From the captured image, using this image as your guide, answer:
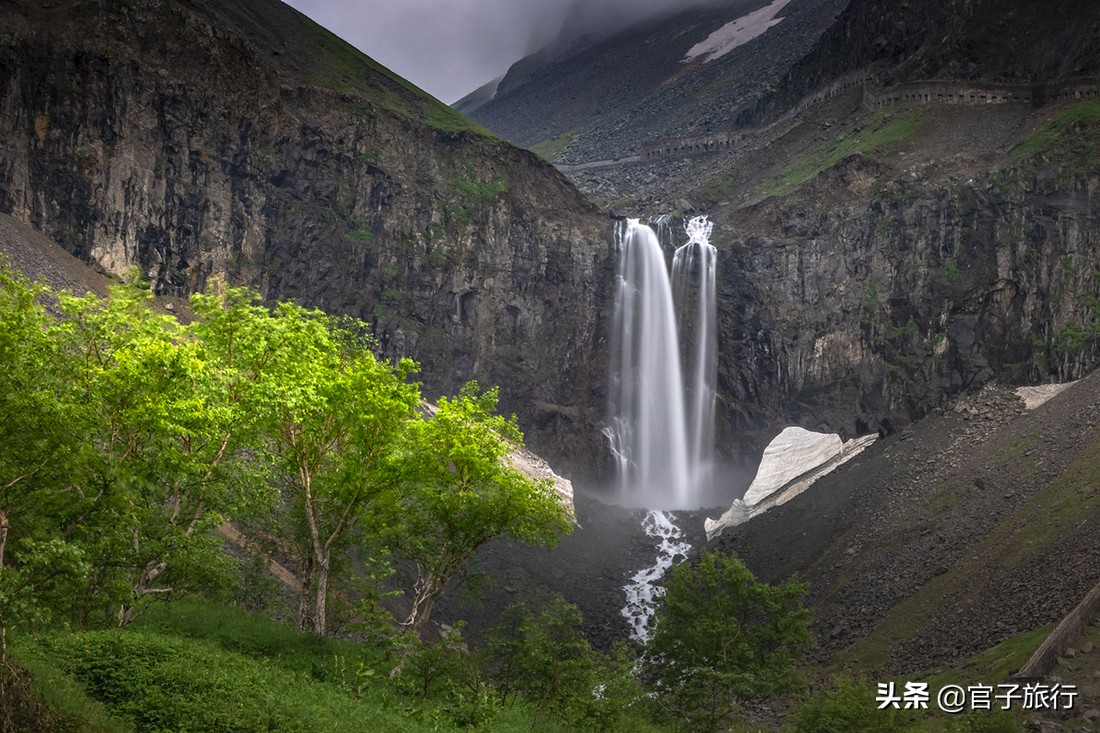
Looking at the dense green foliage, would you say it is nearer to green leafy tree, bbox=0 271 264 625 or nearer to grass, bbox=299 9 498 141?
green leafy tree, bbox=0 271 264 625

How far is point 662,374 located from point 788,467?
1638 centimetres

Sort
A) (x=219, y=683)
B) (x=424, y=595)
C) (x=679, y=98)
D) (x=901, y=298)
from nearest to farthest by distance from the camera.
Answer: (x=219, y=683) → (x=424, y=595) → (x=901, y=298) → (x=679, y=98)

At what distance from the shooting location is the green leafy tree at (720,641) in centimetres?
3042

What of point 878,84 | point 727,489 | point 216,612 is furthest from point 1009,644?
point 878,84

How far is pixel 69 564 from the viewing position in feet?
48.4

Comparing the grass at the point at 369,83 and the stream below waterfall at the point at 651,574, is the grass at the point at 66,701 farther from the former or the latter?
the grass at the point at 369,83

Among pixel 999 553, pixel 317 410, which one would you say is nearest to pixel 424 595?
pixel 317 410

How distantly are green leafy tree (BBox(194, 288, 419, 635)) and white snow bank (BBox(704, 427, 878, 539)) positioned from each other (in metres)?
47.4

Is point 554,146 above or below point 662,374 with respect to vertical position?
above

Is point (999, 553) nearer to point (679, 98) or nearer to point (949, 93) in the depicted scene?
point (949, 93)

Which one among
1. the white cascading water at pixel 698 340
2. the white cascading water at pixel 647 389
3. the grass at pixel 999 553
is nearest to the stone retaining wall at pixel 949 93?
the white cascading water at pixel 698 340

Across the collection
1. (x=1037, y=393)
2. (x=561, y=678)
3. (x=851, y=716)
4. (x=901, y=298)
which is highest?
(x=901, y=298)

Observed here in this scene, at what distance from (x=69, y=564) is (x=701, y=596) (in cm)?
2618

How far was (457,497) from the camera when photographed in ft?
83.1
